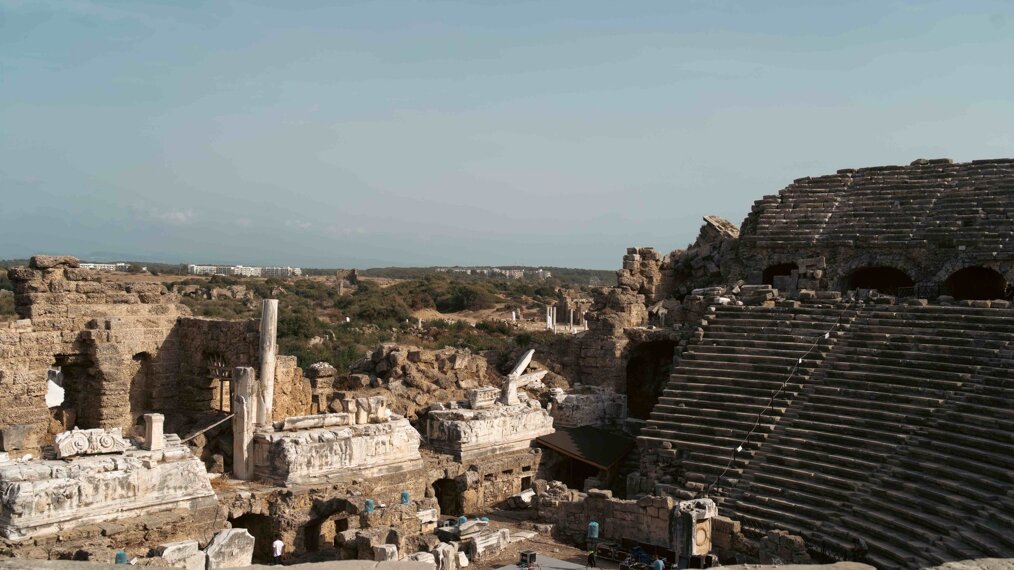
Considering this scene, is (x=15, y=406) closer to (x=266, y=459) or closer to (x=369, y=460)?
(x=266, y=459)

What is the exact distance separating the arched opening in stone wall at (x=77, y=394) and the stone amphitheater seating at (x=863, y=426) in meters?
10.6

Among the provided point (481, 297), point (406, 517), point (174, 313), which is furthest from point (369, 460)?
point (481, 297)

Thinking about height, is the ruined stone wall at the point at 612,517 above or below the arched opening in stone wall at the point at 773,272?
below

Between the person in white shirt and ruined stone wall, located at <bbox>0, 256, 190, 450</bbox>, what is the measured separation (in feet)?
13.8

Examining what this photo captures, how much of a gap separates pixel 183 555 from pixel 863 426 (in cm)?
1124

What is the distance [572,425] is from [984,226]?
1153cm

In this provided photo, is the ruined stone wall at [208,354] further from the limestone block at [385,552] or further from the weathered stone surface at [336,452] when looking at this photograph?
the limestone block at [385,552]

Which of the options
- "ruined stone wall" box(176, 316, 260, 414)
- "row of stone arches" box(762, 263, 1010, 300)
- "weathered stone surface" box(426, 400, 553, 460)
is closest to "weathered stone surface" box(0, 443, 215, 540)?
"ruined stone wall" box(176, 316, 260, 414)

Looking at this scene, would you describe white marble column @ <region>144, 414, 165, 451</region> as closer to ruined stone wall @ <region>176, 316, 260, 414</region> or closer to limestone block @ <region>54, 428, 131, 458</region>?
limestone block @ <region>54, 428, 131, 458</region>

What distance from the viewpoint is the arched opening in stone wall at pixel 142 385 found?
723 inches

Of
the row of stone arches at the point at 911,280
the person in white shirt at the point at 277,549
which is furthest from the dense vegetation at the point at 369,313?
the person in white shirt at the point at 277,549

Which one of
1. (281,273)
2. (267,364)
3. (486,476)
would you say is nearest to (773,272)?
(486,476)

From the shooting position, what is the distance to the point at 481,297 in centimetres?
5181

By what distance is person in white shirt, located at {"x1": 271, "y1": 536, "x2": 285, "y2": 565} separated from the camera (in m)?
14.2
